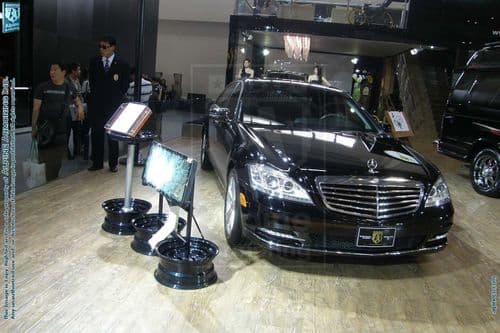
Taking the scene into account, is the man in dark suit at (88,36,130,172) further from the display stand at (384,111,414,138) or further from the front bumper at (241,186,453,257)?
the display stand at (384,111,414,138)

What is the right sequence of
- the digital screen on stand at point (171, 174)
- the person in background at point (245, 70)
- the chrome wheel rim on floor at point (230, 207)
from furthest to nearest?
the person in background at point (245, 70)
the chrome wheel rim on floor at point (230, 207)
the digital screen on stand at point (171, 174)

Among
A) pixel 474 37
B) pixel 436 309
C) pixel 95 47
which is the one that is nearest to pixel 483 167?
pixel 436 309

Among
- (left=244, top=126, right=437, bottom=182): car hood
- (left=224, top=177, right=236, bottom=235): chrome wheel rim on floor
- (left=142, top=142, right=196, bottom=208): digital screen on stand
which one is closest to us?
(left=142, top=142, right=196, bottom=208): digital screen on stand

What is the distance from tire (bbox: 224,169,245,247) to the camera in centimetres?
365

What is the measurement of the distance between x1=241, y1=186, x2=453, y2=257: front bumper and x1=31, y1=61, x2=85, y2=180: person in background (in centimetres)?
291

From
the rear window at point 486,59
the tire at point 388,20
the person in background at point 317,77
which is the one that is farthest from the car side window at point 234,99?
the tire at point 388,20

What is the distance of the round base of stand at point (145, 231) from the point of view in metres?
3.64

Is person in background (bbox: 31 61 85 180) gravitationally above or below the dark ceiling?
below

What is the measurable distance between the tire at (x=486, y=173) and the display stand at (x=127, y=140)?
15.5ft

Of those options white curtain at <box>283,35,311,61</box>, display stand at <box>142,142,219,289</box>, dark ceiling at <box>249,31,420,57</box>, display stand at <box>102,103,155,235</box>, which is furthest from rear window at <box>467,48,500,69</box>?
white curtain at <box>283,35,311,61</box>

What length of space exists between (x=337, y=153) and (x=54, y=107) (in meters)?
3.34

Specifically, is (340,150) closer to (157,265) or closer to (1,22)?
(157,265)

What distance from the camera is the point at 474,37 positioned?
13.4m

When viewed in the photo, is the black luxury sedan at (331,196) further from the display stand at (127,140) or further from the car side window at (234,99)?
the display stand at (127,140)
